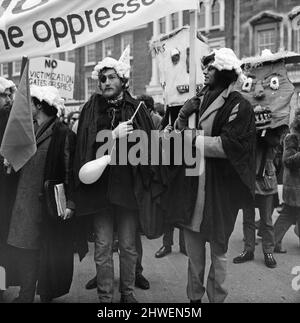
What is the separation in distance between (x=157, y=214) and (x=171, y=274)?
1.36 meters

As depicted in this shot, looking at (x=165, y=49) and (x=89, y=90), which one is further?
(x=89, y=90)

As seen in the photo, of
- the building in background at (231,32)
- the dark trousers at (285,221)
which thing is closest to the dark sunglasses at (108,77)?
the dark trousers at (285,221)

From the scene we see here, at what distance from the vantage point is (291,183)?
5258 millimetres

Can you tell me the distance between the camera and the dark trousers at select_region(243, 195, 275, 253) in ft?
15.9

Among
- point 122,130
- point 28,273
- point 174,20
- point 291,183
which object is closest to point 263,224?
point 291,183

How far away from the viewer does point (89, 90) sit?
83.1ft

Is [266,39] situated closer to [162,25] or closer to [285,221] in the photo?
[162,25]

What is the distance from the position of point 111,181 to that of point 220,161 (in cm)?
81

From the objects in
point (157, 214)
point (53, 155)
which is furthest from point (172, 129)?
point (53, 155)

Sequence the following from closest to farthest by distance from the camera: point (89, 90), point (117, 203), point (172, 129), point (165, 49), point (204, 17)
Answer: point (117, 203)
point (172, 129)
point (165, 49)
point (204, 17)
point (89, 90)

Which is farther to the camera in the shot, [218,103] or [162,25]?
[162,25]

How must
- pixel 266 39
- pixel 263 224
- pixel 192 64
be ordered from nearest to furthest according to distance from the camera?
pixel 192 64
pixel 263 224
pixel 266 39

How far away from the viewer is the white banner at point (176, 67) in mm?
3861
